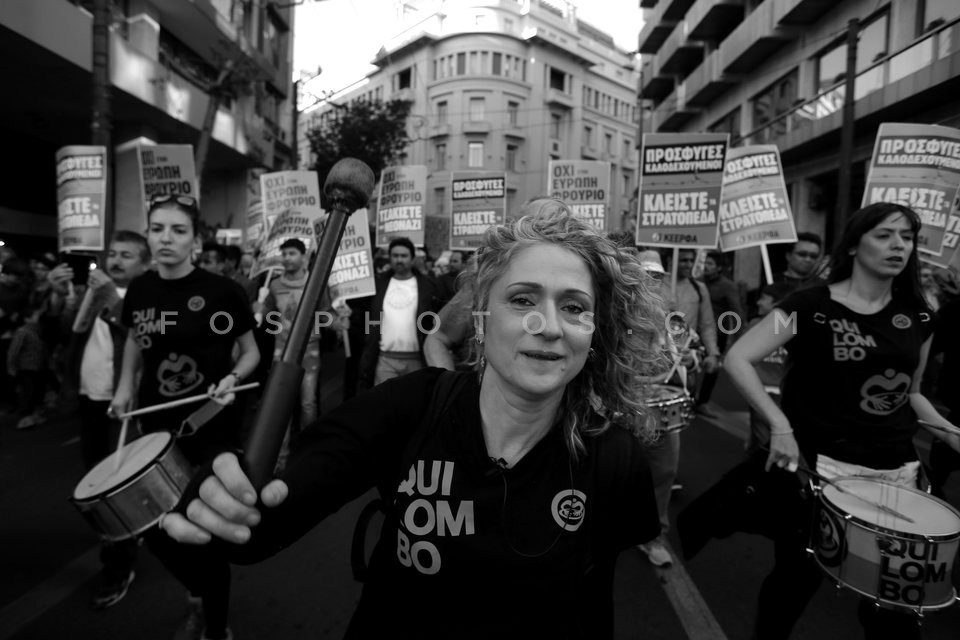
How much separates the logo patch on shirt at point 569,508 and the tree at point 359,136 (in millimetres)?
25409

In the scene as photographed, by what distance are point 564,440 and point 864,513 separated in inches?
53.8

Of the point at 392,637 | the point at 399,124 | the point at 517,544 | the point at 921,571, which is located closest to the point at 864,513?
the point at 921,571

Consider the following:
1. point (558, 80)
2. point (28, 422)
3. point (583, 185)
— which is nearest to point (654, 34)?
point (558, 80)

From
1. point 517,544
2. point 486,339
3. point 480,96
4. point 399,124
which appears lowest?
point 517,544

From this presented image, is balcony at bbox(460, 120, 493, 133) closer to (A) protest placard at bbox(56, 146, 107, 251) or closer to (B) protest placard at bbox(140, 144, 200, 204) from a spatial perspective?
(B) protest placard at bbox(140, 144, 200, 204)

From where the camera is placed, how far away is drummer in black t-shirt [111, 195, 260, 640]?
3.19m

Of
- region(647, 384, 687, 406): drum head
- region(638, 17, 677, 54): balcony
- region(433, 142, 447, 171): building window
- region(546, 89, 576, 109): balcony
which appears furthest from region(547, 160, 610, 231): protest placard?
region(546, 89, 576, 109): balcony

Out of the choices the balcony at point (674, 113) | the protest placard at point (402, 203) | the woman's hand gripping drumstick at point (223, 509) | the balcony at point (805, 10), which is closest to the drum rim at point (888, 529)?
the woman's hand gripping drumstick at point (223, 509)

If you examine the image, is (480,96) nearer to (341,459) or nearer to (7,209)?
(7,209)

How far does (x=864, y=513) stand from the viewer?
7.58 feet

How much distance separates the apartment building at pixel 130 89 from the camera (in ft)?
39.3

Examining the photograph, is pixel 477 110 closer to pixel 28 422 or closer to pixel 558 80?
pixel 558 80

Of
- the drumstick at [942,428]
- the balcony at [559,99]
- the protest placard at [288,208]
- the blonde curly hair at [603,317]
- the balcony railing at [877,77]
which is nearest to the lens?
the blonde curly hair at [603,317]

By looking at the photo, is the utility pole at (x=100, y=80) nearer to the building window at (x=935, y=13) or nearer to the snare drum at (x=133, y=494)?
the snare drum at (x=133, y=494)
